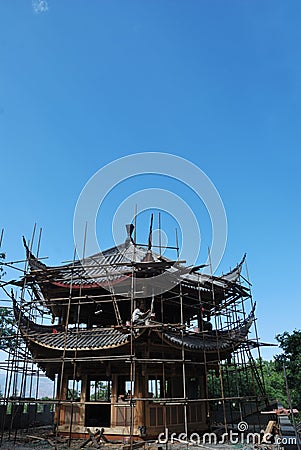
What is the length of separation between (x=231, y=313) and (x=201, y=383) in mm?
3608

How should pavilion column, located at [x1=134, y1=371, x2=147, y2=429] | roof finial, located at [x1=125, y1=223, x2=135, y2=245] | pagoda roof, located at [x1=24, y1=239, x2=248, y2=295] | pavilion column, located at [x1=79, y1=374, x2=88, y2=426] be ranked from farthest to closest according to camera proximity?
1. roof finial, located at [x1=125, y1=223, x2=135, y2=245]
2. pavilion column, located at [x1=79, y1=374, x2=88, y2=426]
3. pagoda roof, located at [x1=24, y1=239, x2=248, y2=295]
4. pavilion column, located at [x1=134, y1=371, x2=147, y2=429]

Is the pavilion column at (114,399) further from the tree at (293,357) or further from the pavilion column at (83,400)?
the tree at (293,357)

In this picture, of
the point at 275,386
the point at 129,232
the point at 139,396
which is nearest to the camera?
the point at 139,396

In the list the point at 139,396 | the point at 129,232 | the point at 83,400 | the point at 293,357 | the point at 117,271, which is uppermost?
the point at 129,232

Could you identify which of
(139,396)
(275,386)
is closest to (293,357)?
(139,396)

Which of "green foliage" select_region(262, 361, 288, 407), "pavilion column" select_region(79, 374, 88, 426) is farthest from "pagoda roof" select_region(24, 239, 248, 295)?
"green foliage" select_region(262, 361, 288, 407)

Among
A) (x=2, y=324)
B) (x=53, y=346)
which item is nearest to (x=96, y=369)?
(x=53, y=346)

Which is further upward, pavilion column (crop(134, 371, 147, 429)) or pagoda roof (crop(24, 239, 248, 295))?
pagoda roof (crop(24, 239, 248, 295))

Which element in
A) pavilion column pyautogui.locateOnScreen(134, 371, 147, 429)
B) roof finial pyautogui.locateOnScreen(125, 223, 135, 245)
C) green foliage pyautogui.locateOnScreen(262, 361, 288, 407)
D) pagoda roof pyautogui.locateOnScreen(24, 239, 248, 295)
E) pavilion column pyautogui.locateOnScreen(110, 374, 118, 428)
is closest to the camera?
pavilion column pyautogui.locateOnScreen(134, 371, 147, 429)

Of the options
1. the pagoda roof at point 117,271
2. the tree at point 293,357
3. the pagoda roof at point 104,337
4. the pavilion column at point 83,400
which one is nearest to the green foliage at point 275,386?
the tree at point 293,357

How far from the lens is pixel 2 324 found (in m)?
30.8

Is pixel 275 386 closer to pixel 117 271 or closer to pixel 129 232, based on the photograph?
pixel 129 232

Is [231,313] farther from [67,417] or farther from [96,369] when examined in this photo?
[67,417]

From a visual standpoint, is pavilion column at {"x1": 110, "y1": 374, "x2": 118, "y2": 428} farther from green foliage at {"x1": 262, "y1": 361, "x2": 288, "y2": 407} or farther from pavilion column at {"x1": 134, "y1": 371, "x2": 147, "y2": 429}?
green foliage at {"x1": 262, "y1": 361, "x2": 288, "y2": 407}
